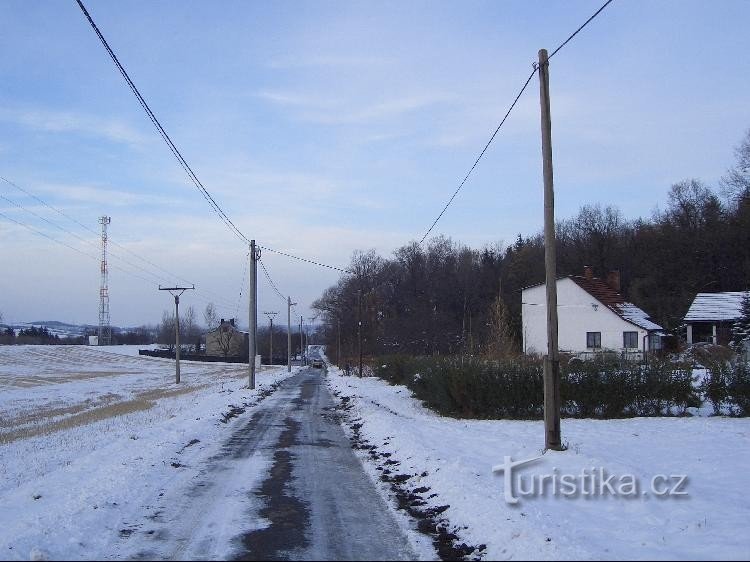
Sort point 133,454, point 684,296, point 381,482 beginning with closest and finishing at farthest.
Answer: point 381,482 < point 133,454 < point 684,296

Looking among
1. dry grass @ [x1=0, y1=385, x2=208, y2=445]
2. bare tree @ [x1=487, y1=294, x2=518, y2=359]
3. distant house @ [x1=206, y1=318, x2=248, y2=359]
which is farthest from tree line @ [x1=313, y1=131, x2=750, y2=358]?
distant house @ [x1=206, y1=318, x2=248, y2=359]

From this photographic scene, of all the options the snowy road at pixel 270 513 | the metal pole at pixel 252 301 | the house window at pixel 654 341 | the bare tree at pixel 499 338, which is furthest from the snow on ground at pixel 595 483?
the house window at pixel 654 341

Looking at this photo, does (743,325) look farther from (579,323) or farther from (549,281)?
(549,281)

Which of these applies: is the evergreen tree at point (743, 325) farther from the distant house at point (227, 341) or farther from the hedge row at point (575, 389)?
the distant house at point (227, 341)

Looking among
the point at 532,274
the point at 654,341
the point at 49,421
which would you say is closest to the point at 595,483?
the point at 49,421

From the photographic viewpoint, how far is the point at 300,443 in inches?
616

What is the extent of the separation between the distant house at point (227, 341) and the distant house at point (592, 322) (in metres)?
100

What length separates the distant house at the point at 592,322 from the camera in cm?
4875

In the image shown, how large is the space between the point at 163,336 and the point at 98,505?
610 feet

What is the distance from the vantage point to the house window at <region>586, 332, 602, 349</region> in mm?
49531

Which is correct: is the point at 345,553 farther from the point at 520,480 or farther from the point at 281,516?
the point at 520,480

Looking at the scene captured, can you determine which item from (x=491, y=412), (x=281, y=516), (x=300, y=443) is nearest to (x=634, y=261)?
(x=491, y=412)

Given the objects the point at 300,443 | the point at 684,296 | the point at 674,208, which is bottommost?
the point at 300,443

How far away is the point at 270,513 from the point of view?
853 cm
